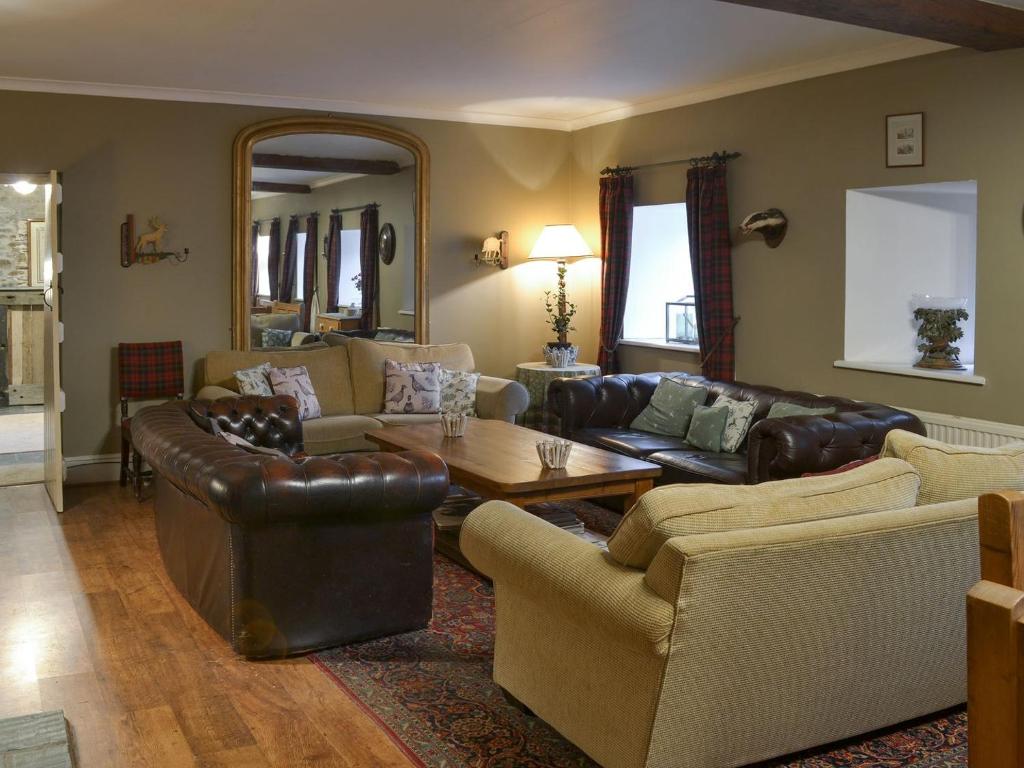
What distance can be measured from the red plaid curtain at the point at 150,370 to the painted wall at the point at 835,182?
3.31 metres

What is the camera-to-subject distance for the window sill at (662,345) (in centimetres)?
719

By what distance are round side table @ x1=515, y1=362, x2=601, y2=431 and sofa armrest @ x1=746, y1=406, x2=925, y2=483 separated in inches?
109

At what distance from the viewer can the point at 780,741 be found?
2.84 meters

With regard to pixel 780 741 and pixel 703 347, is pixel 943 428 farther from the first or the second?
pixel 780 741

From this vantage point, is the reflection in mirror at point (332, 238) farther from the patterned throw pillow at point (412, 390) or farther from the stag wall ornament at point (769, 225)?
the stag wall ornament at point (769, 225)

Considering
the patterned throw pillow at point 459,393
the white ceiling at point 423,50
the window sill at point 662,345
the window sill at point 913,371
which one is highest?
the white ceiling at point 423,50

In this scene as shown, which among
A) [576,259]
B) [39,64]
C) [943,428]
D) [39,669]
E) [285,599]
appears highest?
[39,64]

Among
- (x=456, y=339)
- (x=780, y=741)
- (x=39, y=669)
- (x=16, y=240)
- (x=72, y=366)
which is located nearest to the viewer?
(x=780, y=741)

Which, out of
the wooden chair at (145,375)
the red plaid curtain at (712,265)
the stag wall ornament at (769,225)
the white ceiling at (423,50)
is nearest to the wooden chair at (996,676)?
the white ceiling at (423,50)

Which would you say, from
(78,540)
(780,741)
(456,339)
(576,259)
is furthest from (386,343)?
(780,741)

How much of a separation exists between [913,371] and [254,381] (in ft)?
13.0

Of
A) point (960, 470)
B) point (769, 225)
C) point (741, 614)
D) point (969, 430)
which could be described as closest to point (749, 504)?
point (741, 614)

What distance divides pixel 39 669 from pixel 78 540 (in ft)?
6.24

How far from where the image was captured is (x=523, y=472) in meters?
4.66
